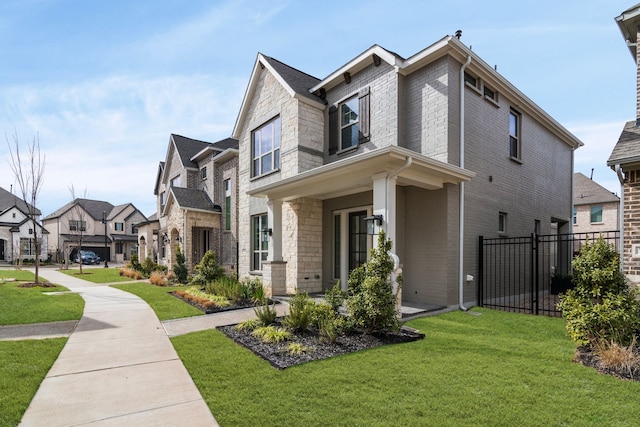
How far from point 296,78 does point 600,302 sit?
11.0m

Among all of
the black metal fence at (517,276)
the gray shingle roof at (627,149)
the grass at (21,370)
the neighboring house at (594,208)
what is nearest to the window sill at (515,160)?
the black metal fence at (517,276)

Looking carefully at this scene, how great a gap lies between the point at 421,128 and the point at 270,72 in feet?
21.5

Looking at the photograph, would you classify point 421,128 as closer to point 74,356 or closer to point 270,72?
point 270,72

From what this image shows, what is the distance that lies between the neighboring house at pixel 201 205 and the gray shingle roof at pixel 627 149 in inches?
596

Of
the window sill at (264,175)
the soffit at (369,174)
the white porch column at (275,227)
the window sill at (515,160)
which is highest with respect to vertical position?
the window sill at (515,160)

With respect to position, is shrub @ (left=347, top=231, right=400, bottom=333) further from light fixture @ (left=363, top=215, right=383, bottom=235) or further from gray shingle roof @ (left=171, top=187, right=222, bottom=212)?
gray shingle roof @ (left=171, top=187, right=222, bottom=212)

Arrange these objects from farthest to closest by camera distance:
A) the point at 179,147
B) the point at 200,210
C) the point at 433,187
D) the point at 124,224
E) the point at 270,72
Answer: the point at 124,224, the point at 179,147, the point at 200,210, the point at 270,72, the point at 433,187

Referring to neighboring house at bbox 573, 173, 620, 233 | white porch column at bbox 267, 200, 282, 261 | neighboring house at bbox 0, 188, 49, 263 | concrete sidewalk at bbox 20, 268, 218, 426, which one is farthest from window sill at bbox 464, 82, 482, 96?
neighboring house at bbox 0, 188, 49, 263

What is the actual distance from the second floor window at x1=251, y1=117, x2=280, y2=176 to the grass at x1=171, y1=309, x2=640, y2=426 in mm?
8187

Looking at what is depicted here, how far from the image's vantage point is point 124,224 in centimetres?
4284

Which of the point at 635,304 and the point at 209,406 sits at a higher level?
the point at 635,304

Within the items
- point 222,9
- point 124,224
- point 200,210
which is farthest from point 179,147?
point 124,224

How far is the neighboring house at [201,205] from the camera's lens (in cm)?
1827

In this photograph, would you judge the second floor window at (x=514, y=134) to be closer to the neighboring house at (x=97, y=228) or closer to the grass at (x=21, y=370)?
the grass at (x=21, y=370)
